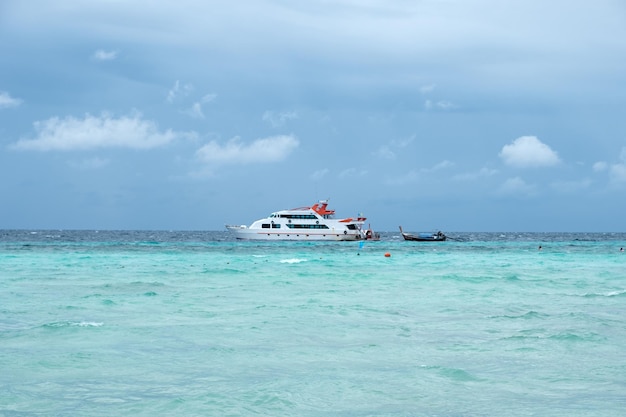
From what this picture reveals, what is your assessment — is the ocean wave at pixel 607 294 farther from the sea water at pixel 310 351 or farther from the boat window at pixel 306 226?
the boat window at pixel 306 226

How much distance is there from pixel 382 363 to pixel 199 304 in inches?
391

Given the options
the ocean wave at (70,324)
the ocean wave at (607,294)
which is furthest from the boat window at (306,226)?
the ocean wave at (70,324)

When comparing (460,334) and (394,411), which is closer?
(394,411)

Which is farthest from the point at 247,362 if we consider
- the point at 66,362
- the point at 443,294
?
the point at 443,294

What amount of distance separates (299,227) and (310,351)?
2957 inches

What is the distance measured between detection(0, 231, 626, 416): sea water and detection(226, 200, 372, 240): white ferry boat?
61.2 m

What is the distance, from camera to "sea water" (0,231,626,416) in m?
9.88

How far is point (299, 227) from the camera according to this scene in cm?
8869

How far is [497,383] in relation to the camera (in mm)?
10992

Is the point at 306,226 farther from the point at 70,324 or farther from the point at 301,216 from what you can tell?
the point at 70,324

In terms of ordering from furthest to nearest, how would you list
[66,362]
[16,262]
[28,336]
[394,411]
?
[16,262] < [28,336] < [66,362] < [394,411]

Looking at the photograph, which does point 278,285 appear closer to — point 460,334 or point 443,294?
point 443,294

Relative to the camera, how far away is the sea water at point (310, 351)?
32.4 feet

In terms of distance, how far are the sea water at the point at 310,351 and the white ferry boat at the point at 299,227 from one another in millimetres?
61234
